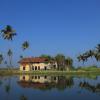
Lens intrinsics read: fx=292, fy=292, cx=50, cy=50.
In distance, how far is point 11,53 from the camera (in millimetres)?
123438

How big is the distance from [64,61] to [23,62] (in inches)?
643

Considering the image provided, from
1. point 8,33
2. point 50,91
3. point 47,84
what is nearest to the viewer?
point 50,91

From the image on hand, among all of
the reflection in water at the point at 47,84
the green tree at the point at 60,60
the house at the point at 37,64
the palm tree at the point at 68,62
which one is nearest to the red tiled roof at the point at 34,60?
the house at the point at 37,64

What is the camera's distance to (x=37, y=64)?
114 meters

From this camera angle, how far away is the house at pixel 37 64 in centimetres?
11336

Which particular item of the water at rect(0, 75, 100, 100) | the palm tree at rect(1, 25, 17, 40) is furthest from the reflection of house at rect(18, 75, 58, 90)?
the palm tree at rect(1, 25, 17, 40)

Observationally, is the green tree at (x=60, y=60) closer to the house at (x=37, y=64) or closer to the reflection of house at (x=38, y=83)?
the house at (x=37, y=64)

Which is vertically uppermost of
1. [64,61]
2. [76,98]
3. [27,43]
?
[27,43]

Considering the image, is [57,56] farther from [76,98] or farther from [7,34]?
[76,98]

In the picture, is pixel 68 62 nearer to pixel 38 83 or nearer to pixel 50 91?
pixel 38 83

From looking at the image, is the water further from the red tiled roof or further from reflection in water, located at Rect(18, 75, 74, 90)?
the red tiled roof

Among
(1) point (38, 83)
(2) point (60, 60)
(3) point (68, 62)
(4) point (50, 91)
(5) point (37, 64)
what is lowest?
(4) point (50, 91)

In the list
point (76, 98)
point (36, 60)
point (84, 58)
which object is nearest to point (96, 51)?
point (84, 58)

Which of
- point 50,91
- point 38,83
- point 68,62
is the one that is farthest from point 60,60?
point 50,91
